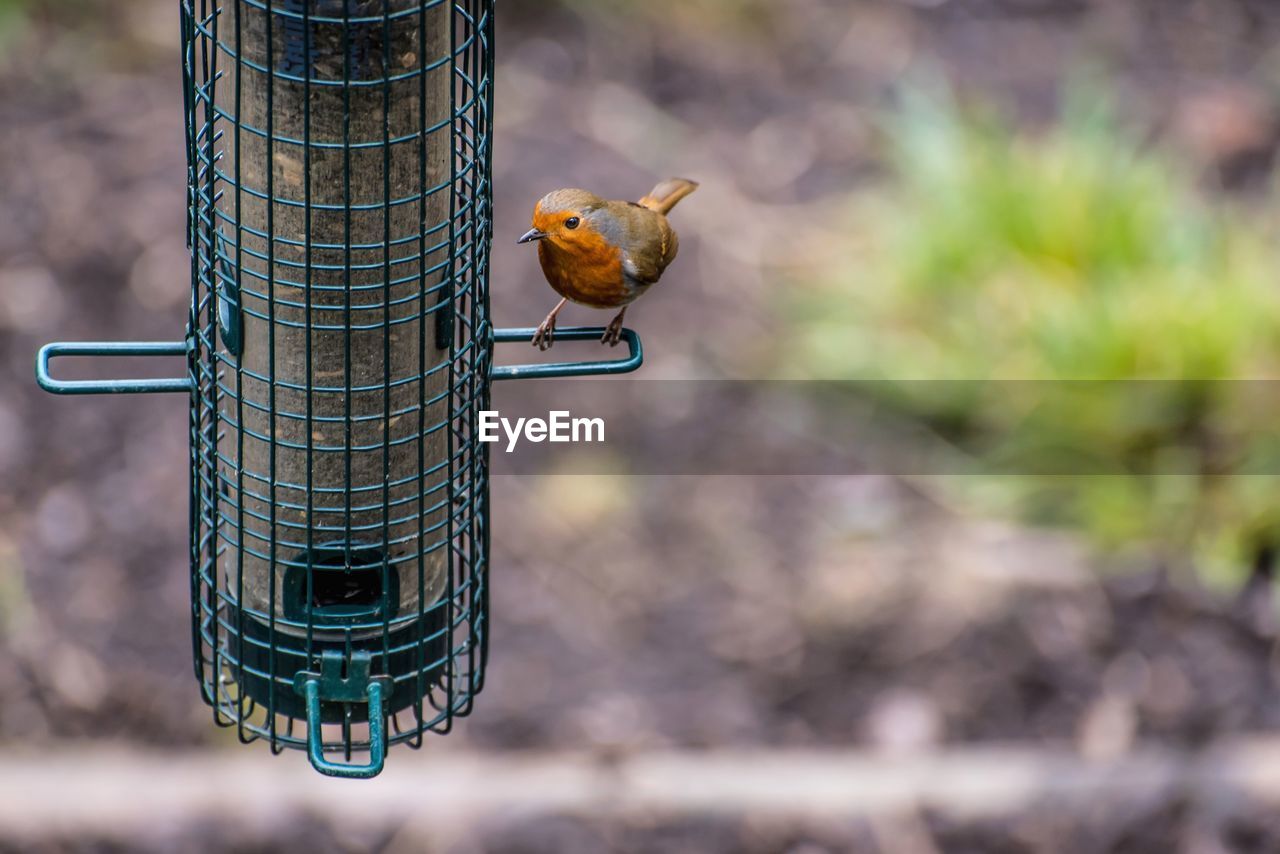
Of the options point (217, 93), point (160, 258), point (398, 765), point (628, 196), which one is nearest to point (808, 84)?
point (628, 196)

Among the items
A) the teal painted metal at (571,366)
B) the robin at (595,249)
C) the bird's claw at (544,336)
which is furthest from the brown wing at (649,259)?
the teal painted metal at (571,366)

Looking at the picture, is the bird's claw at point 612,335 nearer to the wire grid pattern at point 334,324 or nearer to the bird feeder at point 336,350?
the bird feeder at point 336,350

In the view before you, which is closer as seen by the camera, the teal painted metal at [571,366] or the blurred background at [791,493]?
the teal painted metal at [571,366]

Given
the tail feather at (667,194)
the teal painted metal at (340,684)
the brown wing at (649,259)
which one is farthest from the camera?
the tail feather at (667,194)

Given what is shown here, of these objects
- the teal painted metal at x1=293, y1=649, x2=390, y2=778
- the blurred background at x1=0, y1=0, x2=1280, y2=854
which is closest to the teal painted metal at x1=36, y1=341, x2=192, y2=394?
the teal painted metal at x1=293, y1=649, x2=390, y2=778

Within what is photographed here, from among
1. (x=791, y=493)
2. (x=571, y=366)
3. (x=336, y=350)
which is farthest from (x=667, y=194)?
(x=791, y=493)

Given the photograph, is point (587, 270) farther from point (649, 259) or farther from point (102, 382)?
point (102, 382)

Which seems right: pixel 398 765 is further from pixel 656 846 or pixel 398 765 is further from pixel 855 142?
pixel 855 142
